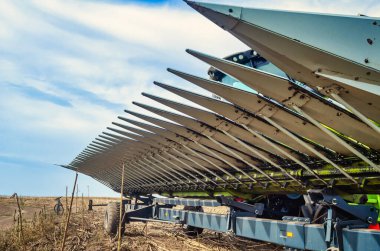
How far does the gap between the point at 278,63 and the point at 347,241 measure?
1746 mm

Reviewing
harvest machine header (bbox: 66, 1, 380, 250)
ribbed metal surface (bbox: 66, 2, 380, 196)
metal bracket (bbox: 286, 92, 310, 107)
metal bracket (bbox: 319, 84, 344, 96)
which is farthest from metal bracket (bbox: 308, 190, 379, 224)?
metal bracket (bbox: 319, 84, 344, 96)

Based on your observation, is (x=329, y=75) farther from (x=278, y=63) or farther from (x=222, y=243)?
(x=222, y=243)

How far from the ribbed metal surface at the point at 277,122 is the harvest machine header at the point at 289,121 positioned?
0.4 inches

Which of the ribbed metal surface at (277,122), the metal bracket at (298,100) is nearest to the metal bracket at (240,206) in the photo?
the ribbed metal surface at (277,122)

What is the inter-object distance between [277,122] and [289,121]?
156 millimetres

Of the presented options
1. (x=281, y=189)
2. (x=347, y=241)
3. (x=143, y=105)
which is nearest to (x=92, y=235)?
(x=143, y=105)

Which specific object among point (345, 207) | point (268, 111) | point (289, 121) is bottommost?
point (345, 207)

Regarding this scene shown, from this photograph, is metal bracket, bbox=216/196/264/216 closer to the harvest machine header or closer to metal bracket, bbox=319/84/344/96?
the harvest machine header

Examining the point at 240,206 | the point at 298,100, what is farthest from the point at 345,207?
the point at 240,206

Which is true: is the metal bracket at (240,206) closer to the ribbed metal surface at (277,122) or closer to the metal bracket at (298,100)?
the ribbed metal surface at (277,122)

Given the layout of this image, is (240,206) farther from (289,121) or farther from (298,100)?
(298,100)

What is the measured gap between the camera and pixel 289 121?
14.2 feet

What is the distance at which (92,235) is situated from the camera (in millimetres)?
9570

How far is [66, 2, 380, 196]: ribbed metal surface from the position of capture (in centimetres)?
287
